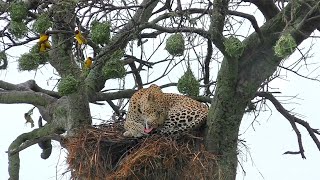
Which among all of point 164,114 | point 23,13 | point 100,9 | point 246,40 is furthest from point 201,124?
point 23,13

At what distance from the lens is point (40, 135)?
24.1ft

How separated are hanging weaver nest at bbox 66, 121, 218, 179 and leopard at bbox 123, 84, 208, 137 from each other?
0.31 ft

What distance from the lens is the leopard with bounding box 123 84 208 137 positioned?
5880 millimetres

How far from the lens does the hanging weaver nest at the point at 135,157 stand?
18.3 feet

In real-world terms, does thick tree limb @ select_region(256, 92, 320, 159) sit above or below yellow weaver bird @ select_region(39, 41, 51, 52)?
below

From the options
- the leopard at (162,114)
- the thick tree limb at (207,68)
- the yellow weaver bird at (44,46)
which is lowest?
the leopard at (162,114)

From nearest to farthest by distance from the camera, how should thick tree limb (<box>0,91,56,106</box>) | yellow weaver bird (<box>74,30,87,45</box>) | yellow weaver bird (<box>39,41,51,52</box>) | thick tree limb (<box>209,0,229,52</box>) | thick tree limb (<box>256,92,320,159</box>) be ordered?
thick tree limb (<box>209,0,229,52</box>) < yellow weaver bird (<box>74,30,87,45</box>) < yellow weaver bird (<box>39,41,51,52</box>) < thick tree limb (<box>256,92,320,159</box>) < thick tree limb (<box>0,91,56,106</box>)

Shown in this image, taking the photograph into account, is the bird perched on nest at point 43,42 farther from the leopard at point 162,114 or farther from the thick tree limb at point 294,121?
the thick tree limb at point 294,121

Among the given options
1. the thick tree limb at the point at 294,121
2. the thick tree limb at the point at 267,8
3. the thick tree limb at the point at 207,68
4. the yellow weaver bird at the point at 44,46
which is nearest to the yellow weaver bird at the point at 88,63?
the yellow weaver bird at the point at 44,46

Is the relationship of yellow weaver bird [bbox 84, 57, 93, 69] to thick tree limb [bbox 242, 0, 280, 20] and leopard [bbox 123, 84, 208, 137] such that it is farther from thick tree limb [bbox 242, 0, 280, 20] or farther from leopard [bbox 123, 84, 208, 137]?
thick tree limb [bbox 242, 0, 280, 20]

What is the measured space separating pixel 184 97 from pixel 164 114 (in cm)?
27

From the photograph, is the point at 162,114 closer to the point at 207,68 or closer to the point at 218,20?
the point at 207,68

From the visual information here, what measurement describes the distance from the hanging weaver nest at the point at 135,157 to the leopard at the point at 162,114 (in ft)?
0.31

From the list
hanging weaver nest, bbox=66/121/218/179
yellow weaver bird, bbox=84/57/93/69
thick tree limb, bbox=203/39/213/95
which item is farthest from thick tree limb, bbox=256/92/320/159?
yellow weaver bird, bbox=84/57/93/69
